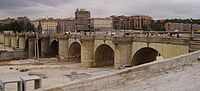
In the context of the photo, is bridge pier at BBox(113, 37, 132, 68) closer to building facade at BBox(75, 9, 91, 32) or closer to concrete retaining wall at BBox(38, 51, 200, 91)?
concrete retaining wall at BBox(38, 51, 200, 91)

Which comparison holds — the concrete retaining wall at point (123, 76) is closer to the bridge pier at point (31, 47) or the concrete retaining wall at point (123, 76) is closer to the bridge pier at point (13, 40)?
the bridge pier at point (31, 47)

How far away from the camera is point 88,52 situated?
40.8 m

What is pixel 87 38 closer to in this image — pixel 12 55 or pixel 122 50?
pixel 122 50

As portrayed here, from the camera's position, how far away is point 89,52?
40.8 metres

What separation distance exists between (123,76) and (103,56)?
33.2 m

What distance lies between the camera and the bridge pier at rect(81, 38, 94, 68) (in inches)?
1602

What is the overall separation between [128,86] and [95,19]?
13842cm

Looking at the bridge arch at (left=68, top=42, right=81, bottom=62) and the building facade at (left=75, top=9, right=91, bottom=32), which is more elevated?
the building facade at (left=75, top=9, right=91, bottom=32)

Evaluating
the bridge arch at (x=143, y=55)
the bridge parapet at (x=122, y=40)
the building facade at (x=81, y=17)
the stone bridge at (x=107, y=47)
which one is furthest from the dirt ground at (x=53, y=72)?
the building facade at (x=81, y=17)

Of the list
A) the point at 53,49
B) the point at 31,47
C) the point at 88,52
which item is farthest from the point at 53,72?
the point at 53,49

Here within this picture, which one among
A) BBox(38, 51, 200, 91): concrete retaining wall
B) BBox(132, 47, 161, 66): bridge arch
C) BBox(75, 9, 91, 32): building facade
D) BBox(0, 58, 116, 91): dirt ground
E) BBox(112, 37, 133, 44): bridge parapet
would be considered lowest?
BBox(0, 58, 116, 91): dirt ground

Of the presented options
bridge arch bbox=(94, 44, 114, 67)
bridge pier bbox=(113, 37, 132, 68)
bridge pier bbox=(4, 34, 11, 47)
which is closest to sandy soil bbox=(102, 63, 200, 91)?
bridge pier bbox=(113, 37, 132, 68)

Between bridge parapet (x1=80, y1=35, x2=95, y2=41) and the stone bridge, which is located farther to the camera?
bridge parapet (x1=80, y1=35, x2=95, y2=41)

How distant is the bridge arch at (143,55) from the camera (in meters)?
32.6
